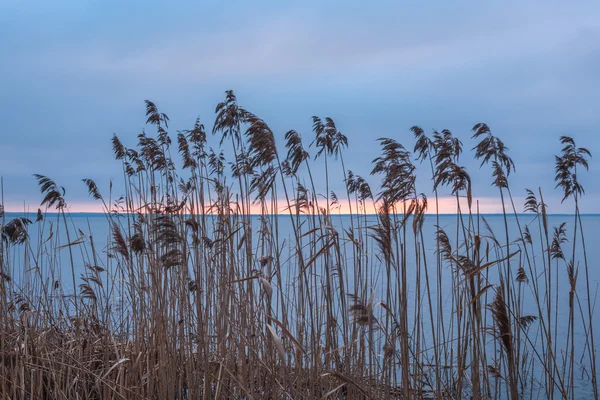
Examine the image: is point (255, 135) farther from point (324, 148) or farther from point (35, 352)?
point (35, 352)

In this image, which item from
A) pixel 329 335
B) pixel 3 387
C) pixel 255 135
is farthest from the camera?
pixel 329 335

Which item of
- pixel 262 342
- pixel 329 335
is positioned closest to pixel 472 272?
pixel 329 335

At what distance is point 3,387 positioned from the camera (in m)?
3.43

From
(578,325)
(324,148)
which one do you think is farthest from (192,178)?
(578,325)

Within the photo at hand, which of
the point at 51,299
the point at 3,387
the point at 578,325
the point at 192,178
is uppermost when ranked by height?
the point at 192,178

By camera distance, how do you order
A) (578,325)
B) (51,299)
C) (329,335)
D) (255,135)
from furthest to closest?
(578,325), (51,299), (329,335), (255,135)

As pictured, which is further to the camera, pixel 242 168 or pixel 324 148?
pixel 242 168

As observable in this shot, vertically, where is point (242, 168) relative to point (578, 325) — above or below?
above

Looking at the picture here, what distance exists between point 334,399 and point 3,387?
2.07 metres

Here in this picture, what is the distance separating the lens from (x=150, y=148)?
15.0 ft

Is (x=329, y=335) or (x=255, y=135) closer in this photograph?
(x=255, y=135)

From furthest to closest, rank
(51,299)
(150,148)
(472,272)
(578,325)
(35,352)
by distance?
(578,325) → (51,299) → (150,148) → (35,352) → (472,272)

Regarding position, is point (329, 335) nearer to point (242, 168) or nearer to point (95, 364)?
point (242, 168)

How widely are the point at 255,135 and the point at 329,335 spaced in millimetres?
1488
